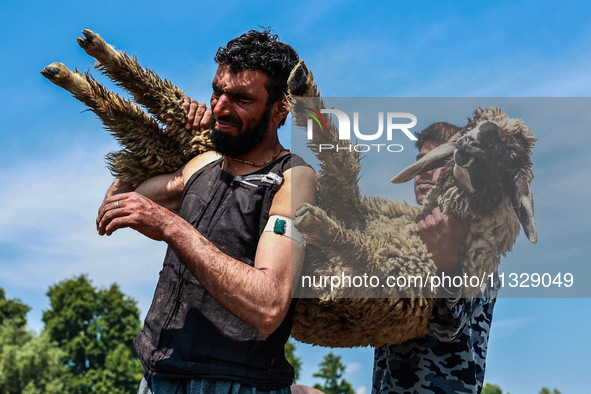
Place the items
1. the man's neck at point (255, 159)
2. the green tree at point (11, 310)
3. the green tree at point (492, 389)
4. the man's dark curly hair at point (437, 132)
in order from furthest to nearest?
the green tree at point (492, 389), the green tree at point (11, 310), the man's neck at point (255, 159), the man's dark curly hair at point (437, 132)

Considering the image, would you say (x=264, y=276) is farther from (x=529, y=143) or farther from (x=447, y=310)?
(x=529, y=143)

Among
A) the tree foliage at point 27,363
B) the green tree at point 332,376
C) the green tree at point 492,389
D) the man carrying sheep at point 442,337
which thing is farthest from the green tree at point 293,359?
the green tree at point 492,389

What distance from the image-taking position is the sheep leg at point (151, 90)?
3.76m

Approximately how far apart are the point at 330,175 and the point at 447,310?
0.89 metres

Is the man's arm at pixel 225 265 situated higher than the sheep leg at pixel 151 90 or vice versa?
the sheep leg at pixel 151 90

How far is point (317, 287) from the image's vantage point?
3055 millimetres

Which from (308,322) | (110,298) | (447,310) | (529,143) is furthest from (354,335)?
(110,298)

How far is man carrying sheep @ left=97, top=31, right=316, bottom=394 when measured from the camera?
2992 mm

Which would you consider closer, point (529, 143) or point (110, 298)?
point (529, 143)

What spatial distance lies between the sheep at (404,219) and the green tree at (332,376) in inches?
1204

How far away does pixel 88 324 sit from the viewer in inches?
1660

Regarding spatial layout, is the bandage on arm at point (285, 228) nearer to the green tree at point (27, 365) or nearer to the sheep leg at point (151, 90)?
the sheep leg at point (151, 90)

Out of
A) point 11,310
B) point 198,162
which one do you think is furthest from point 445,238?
point 11,310

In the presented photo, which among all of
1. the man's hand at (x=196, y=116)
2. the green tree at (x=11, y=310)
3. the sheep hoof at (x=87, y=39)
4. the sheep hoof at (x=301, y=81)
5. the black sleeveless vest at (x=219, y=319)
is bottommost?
the black sleeveless vest at (x=219, y=319)
